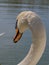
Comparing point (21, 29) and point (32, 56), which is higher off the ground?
point (21, 29)

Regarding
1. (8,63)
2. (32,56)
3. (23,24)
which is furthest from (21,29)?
(8,63)

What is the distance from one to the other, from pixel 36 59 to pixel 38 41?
139 mm

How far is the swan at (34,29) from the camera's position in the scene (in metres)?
2.06

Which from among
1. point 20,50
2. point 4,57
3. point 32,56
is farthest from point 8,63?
point 32,56

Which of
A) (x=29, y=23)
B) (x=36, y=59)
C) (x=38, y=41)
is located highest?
(x=29, y=23)

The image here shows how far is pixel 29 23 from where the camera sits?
Result: 2.06m

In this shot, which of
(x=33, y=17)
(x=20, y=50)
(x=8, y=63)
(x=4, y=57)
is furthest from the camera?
(x=20, y=50)

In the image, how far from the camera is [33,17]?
80.5 inches

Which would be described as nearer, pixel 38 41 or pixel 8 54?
pixel 38 41

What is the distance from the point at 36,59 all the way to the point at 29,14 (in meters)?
0.33

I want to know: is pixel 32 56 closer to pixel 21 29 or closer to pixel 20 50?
pixel 21 29

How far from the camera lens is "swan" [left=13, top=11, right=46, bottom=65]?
81.0 inches

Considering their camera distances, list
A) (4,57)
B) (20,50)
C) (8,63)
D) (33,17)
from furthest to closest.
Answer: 1. (20,50)
2. (4,57)
3. (8,63)
4. (33,17)

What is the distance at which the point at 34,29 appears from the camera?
82.1 inches
